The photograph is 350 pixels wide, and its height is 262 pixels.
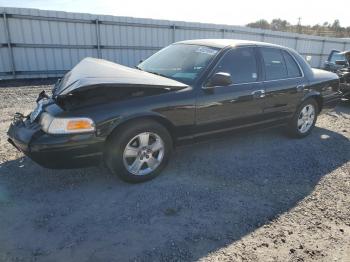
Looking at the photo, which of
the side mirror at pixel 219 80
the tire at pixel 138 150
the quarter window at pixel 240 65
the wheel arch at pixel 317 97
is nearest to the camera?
the tire at pixel 138 150

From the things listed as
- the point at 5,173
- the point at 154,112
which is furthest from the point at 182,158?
the point at 5,173

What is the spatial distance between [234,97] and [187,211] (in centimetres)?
179

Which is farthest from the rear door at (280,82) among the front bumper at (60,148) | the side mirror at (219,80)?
the front bumper at (60,148)

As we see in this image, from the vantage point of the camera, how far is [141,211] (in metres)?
3.26

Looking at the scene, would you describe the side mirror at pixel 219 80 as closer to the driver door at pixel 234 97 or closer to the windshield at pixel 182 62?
the driver door at pixel 234 97

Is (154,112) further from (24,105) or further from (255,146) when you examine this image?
(24,105)

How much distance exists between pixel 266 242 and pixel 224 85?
2.06 meters

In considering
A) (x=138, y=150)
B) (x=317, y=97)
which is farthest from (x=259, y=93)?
(x=138, y=150)

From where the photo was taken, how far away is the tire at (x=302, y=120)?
547 cm

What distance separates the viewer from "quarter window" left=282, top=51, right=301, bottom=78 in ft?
17.1

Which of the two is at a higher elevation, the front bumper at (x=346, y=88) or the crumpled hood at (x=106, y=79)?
the crumpled hood at (x=106, y=79)

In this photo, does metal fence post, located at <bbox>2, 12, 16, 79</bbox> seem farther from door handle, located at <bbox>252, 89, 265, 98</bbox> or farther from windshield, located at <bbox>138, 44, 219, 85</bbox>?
door handle, located at <bbox>252, 89, 265, 98</bbox>

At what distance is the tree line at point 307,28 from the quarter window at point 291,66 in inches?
1537

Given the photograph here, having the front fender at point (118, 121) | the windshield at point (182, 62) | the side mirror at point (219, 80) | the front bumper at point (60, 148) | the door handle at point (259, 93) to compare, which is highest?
the windshield at point (182, 62)
